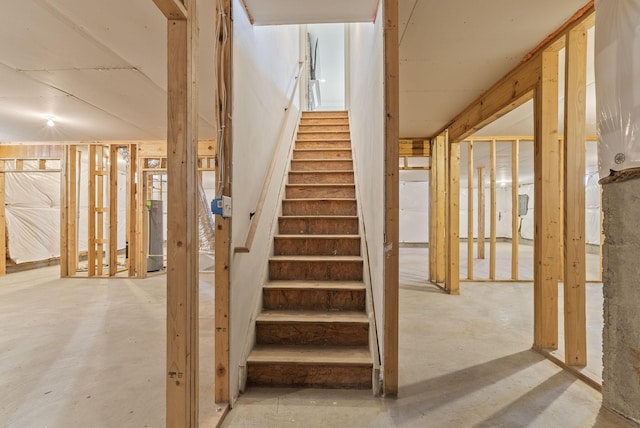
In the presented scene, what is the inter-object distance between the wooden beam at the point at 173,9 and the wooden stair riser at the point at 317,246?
1.86 m

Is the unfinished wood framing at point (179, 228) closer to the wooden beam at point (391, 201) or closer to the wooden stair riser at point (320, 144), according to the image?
the wooden beam at point (391, 201)

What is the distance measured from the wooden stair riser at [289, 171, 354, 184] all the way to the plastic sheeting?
228 inches

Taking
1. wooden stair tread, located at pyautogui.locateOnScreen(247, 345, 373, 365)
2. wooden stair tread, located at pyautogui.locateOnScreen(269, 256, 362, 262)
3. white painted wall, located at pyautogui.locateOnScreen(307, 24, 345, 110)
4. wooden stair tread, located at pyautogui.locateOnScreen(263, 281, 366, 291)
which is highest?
white painted wall, located at pyautogui.locateOnScreen(307, 24, 345, 110)

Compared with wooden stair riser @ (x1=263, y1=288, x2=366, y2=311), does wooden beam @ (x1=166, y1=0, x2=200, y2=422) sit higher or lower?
higher

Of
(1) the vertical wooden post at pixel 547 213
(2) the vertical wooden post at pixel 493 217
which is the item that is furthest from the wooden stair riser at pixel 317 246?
(2) the vertical wooden post at pixel 493 217

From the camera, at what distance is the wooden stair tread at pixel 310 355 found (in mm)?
1927

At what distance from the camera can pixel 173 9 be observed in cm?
125

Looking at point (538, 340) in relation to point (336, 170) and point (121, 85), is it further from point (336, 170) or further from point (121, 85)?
point (121, 85)

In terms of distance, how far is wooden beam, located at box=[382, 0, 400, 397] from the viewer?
1.82m

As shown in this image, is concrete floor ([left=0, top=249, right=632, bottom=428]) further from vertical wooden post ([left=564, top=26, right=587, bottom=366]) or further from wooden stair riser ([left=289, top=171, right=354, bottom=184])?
wooden stair riser ([left=289, top=171, right=354, bottom=184])

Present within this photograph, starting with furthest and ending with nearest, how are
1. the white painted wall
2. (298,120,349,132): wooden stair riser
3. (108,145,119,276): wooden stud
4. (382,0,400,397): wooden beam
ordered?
the white painted wall → (108,145,119,276): wooden stud → (298,120,349,132): wooden stair riser → (382,0,400,397): wooden beam

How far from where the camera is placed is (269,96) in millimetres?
2896

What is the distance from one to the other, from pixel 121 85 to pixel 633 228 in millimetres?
4063

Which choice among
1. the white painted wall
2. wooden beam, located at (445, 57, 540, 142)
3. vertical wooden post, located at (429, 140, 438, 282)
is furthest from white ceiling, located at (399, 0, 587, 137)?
the white painted wall
